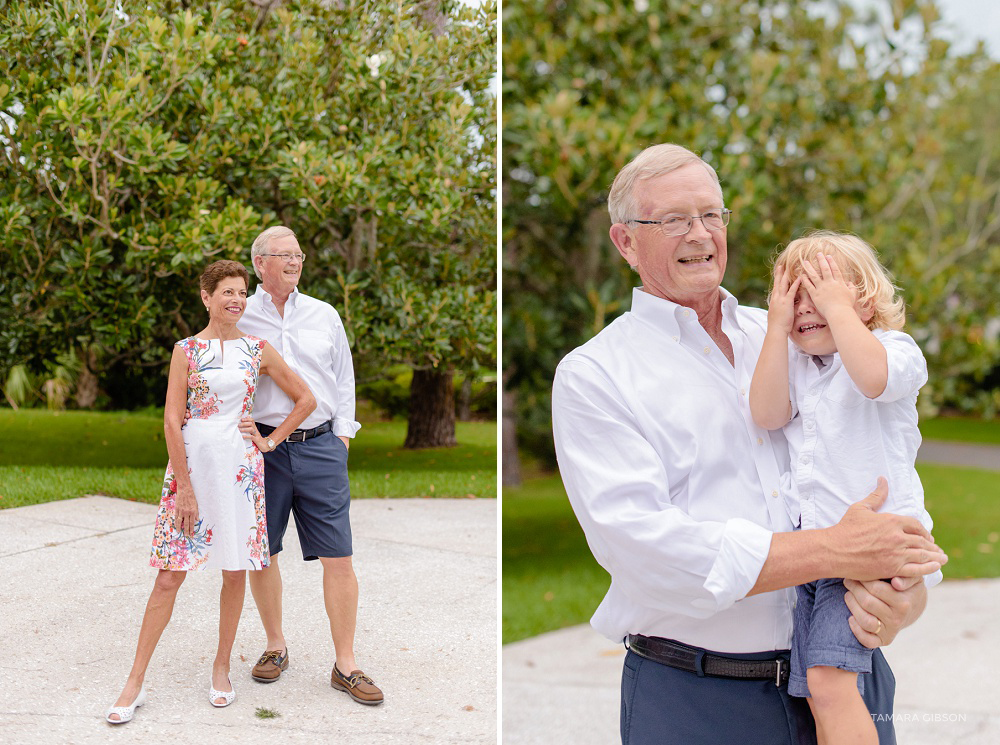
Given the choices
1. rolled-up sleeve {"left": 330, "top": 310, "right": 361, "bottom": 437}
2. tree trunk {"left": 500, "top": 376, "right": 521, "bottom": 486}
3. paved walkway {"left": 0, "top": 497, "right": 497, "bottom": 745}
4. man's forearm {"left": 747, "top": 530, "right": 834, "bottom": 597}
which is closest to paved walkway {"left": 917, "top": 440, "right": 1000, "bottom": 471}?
tree trunk {"left": 500, "top": 376, "right": 521, "bottom": 486}

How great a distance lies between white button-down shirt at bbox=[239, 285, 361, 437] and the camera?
287 cm

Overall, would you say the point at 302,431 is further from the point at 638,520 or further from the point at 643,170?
the point at 638,520

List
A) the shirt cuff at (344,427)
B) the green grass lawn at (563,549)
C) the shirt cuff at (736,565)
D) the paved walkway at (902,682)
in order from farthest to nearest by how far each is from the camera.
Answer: the green grass lawn at (563,549)
the paved walkway at (902,682)
the shirt cuff at (344,427)
the shirt cuff at (736,565)

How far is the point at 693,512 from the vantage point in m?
1.71

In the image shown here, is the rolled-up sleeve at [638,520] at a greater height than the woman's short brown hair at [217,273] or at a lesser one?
lesser

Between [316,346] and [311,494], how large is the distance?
0.46 metres

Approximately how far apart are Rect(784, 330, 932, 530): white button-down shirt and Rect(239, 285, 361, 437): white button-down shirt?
162 cm

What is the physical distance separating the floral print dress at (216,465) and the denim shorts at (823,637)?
5.27 feet

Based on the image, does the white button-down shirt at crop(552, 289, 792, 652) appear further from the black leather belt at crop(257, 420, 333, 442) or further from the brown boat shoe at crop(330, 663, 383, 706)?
the black leather belt at crop(257, 420, 333, 442)

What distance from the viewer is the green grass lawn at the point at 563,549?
247 inches

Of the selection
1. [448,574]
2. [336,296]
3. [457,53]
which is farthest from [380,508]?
[457,53]

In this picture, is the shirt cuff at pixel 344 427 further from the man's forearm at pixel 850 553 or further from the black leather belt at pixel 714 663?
the man's forearm at pixel 850 553

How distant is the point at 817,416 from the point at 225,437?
164cm

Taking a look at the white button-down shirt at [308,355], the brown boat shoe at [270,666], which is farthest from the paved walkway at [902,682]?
the white button-down shirt at [308,355]
